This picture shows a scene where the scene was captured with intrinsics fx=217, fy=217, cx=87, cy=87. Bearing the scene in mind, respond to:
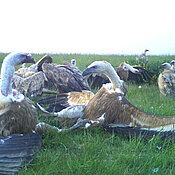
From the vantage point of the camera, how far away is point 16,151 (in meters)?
1.92

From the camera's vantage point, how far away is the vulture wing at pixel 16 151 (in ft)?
5.98

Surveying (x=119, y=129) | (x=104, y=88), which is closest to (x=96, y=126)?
(x=119, y=129)

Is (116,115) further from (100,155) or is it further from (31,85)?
(31,85)

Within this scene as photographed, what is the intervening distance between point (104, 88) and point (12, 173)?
1.59 meters

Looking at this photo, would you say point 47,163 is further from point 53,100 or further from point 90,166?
point 53,100

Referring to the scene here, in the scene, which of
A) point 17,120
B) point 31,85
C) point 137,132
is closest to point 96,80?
point 31,85

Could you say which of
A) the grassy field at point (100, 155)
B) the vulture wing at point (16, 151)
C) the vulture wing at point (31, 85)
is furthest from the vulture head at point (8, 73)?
the vulture wing at point (31, 85)

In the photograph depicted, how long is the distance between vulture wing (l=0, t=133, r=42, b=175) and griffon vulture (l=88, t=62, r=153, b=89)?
3.82 meters

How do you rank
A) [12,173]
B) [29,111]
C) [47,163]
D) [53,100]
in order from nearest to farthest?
[12,173] < [47,163] < [29,111] < [53,100]

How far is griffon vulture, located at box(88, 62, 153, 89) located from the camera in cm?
565

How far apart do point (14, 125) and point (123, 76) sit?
→ 3779 mm

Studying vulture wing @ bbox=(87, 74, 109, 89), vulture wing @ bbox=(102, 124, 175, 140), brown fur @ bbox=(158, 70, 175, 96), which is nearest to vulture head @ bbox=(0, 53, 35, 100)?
vulture wing @ bbox=(102, 124, 175, 140)
